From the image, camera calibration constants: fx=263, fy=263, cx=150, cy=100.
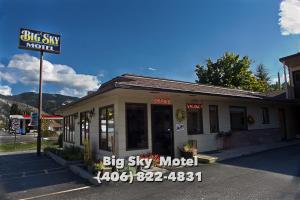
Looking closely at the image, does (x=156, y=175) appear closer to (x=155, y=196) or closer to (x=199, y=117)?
(x=155, y=196)

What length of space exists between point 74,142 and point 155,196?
11282 millimetres

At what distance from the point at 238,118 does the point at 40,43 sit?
13366mm

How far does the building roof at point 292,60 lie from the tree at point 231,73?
55.3 feet

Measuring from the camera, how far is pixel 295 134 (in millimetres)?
18578

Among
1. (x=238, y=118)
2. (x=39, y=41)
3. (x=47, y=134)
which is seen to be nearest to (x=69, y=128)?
(x=39, y=41)

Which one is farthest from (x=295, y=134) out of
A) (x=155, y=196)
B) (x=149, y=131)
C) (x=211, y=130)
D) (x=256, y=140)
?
(x=155, y=196)

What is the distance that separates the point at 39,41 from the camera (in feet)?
57.1

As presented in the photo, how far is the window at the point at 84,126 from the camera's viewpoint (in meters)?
13.5

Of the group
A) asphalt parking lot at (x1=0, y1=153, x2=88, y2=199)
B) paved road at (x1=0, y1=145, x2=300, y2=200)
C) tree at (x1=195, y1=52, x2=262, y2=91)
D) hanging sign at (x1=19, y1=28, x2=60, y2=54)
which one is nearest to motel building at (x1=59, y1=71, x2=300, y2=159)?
asphalt parking lot at (x1=0, y1=153, x2=88, y2=199)

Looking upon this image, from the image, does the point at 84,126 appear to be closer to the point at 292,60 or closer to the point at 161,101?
the point at 161,101

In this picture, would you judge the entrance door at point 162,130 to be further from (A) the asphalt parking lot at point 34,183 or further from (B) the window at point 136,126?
(A) the asphalt parking lot at point 34,183

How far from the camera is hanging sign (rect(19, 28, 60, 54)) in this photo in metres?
16.8

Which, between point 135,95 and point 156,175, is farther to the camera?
point 135,95

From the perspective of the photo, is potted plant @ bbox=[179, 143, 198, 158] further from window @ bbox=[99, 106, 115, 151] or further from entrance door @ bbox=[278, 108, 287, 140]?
entrance door @ bbox=[278, 108, 287, 140]
